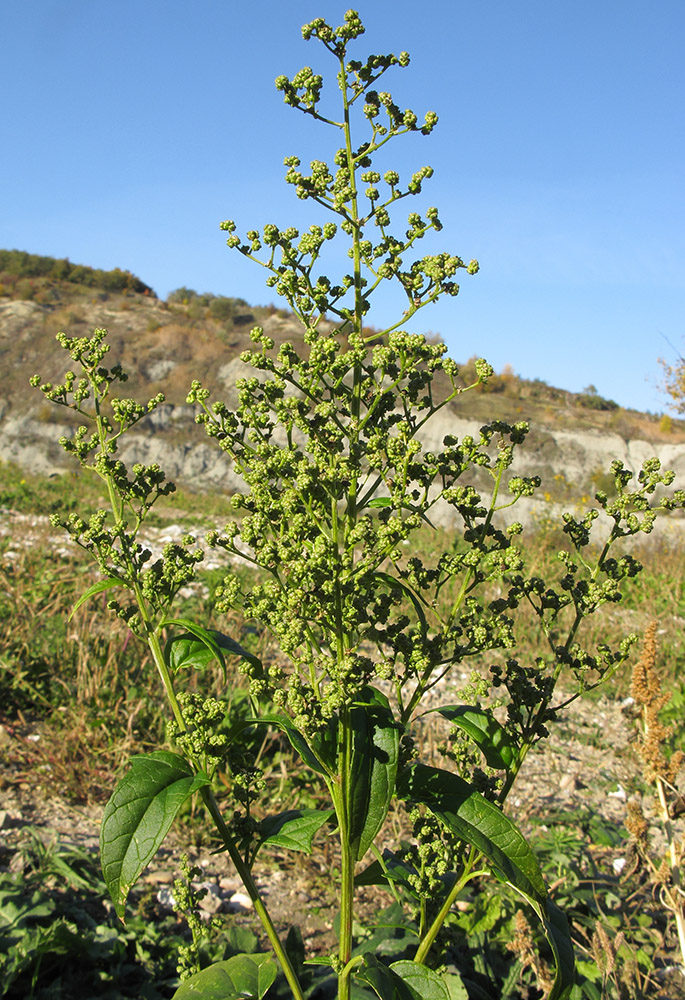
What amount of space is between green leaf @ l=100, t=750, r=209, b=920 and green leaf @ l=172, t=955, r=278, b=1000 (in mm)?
504

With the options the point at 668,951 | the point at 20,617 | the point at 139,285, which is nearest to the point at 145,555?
the point at 668,951

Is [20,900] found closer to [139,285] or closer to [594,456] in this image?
[594,456]

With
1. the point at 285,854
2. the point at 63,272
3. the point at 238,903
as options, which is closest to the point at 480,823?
the point at 238,903

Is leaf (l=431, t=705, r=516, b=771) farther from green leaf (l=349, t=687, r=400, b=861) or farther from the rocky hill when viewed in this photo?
the rocky hill

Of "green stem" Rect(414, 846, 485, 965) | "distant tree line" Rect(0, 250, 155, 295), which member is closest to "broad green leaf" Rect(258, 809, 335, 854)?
"green stem" Rect(414, 846, 485, 965)

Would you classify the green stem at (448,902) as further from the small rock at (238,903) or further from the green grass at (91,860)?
the small rock at (238,903)

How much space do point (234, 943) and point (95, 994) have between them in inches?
22.6

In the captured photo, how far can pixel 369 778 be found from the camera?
164 cm

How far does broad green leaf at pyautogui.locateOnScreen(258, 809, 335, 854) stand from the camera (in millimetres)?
1795

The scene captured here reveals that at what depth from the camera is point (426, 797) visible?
1.69 m

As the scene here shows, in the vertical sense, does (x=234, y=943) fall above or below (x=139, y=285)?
below

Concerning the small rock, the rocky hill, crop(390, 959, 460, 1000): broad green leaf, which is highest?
the rocky hill

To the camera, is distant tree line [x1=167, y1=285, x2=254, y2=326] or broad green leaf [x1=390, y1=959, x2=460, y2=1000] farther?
distant tree line [x1=167, y1=285, x2=254, y2=326]

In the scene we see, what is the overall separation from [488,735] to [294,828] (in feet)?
1.96
